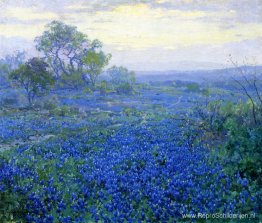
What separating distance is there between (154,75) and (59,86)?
20.9 feet

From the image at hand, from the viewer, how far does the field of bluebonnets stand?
4645mm

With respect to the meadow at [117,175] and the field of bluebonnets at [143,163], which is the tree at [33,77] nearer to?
the field of bluebonnets at [143,163]

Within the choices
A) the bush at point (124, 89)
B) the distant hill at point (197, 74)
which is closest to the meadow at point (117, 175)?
the distant hill at point (197, 74)

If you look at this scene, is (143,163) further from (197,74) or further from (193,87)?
(193,87)

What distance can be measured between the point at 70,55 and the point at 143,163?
9709mm

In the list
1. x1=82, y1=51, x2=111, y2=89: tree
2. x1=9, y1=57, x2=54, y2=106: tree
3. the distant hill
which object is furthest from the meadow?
x1=82, y1=51, x2=111, y2=89: tree

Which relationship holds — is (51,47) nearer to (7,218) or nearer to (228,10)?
(228,10)

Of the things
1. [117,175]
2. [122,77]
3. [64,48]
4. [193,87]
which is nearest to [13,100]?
[64,48]

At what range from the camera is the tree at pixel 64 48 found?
39.9 feet

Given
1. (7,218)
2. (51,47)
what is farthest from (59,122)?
(7,218)

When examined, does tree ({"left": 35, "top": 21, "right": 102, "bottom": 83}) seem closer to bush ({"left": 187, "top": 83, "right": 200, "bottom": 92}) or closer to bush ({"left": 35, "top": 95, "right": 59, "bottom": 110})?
bush ({"left": 35, "top": 95, "right": 59, "bottom": 110})

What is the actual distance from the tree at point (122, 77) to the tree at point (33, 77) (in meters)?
2.34

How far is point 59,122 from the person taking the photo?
1130cm

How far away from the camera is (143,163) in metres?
6.32
